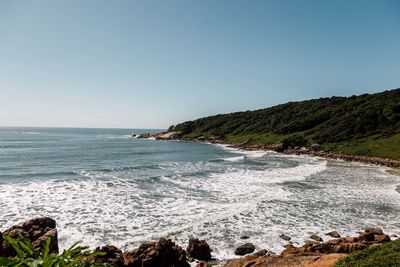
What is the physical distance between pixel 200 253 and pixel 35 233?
10200mm

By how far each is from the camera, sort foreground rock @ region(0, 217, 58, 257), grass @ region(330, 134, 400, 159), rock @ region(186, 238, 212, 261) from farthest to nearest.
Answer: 1. grass @ region(330, 134, 400, 159)
2. rock @ region(186, 238, 212, 261)
3. foreground rock @ region(0, 217, 58, 257)

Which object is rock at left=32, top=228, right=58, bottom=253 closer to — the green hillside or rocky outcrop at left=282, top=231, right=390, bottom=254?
rocky outcrop at left=282, top=231, right=390, bottom=254

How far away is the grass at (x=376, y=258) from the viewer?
42.1 feet

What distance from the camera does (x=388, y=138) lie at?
83.1 m

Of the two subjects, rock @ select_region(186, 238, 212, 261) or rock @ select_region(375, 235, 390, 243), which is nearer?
rock @ select_region(186, 238, 212, 261)

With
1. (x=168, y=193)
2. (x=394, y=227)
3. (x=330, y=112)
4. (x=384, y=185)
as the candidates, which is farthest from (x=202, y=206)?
(x=330, y=112)

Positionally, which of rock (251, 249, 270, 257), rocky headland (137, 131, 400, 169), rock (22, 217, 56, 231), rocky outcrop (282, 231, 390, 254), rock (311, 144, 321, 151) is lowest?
rock (251, 249, 270, 257)

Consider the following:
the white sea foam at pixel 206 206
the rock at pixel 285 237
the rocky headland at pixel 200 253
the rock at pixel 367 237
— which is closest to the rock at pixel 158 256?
the rocky headland at pixel 200 253

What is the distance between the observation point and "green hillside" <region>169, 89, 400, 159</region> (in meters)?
84.4

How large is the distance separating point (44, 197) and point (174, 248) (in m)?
20.6

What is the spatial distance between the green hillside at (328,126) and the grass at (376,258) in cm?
6004

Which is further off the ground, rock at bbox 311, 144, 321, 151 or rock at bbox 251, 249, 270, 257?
rock at bbox 311, 144, 321, 151

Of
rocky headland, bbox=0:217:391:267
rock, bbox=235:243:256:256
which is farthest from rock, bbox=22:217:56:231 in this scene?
rock, bbox=235:243:256:256

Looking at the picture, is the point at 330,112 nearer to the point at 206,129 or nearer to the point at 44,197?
the point at 206,129
